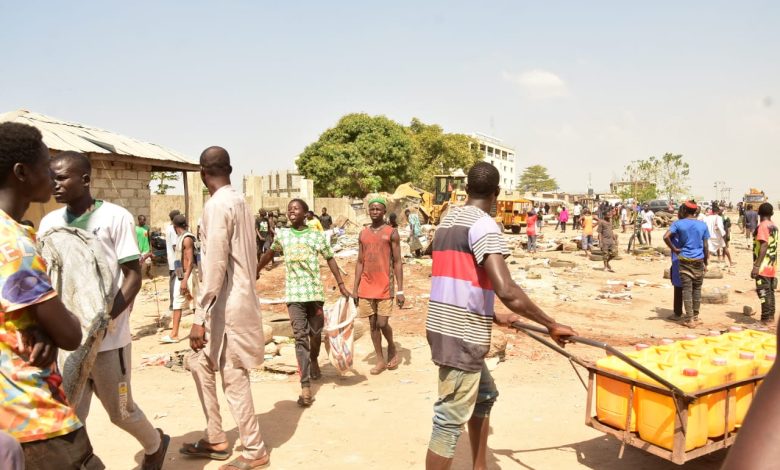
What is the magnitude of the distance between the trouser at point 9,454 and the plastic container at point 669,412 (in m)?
3.23

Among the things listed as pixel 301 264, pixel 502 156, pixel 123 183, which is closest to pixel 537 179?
pixel 502 156

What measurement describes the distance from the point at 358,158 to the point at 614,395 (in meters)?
33.7

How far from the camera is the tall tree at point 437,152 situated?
43.3m

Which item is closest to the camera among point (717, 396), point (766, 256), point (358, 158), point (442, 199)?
point (717, 396)

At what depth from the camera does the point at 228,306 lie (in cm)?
371

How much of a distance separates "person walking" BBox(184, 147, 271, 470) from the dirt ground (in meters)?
0.65

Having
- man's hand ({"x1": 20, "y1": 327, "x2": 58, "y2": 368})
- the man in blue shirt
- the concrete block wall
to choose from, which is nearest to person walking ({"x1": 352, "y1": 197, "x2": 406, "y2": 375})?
man's hand ({"x1": 20, "y1": 327, "x2": 58, "y2": 368})

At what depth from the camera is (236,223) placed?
373 centimetres

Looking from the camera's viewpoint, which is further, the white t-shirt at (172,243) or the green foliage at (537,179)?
the green foliage at (537,179)

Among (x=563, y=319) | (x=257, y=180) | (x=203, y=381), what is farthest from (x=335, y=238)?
(x=203, y=381)

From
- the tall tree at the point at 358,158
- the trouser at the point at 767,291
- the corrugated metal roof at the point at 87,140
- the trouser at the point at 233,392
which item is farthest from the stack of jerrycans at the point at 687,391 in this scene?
the tall tree at the point at 358,158

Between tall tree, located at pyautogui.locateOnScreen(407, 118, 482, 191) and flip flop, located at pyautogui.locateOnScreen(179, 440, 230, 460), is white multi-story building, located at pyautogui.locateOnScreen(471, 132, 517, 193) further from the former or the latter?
flip flop, located at pyautogui.locateOnScreen(179, 440, 230, 460)

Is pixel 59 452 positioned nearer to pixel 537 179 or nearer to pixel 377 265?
pixel 377 265

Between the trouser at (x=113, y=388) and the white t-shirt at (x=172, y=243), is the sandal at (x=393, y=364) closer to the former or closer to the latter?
the trouser at (x=113, y=388)
